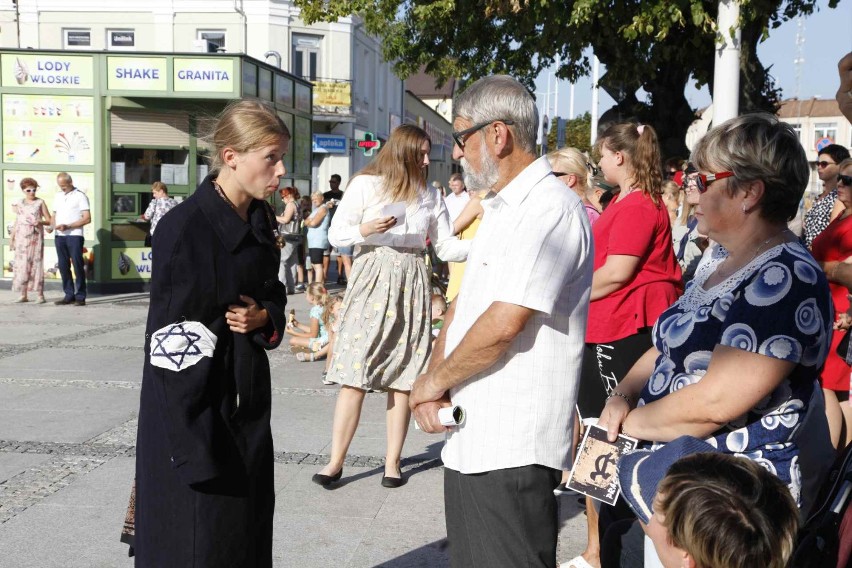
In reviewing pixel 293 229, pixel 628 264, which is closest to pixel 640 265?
pixel 628 264

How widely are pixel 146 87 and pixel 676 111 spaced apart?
8106 millimetres

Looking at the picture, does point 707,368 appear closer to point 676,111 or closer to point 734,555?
point 734,555

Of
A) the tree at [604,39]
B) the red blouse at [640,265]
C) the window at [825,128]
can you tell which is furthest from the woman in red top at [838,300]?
the window at [825,128]

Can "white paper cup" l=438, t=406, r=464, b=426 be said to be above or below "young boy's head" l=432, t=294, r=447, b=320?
above

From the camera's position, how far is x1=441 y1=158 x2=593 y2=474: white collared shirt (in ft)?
8.61

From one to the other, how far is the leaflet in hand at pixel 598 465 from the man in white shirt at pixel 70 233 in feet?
40.6

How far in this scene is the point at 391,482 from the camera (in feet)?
17.7

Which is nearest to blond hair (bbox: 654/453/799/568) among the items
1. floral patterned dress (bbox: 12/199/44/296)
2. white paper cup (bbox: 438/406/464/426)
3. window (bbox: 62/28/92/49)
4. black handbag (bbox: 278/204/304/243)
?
white paper cup (bbox: 438/406/464/426)

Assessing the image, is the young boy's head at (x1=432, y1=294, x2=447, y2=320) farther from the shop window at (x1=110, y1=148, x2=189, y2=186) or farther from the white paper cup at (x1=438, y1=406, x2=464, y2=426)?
the shop window at (x1=110, y1=148, x2=189, y2=186)

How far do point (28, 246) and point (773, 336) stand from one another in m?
13.5

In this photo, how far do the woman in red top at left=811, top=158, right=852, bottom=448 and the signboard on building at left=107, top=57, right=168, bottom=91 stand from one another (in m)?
12.2

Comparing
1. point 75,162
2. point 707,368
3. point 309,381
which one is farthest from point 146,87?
point 707,368

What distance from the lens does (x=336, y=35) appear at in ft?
123

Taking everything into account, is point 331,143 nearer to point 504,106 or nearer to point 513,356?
point 504,106
